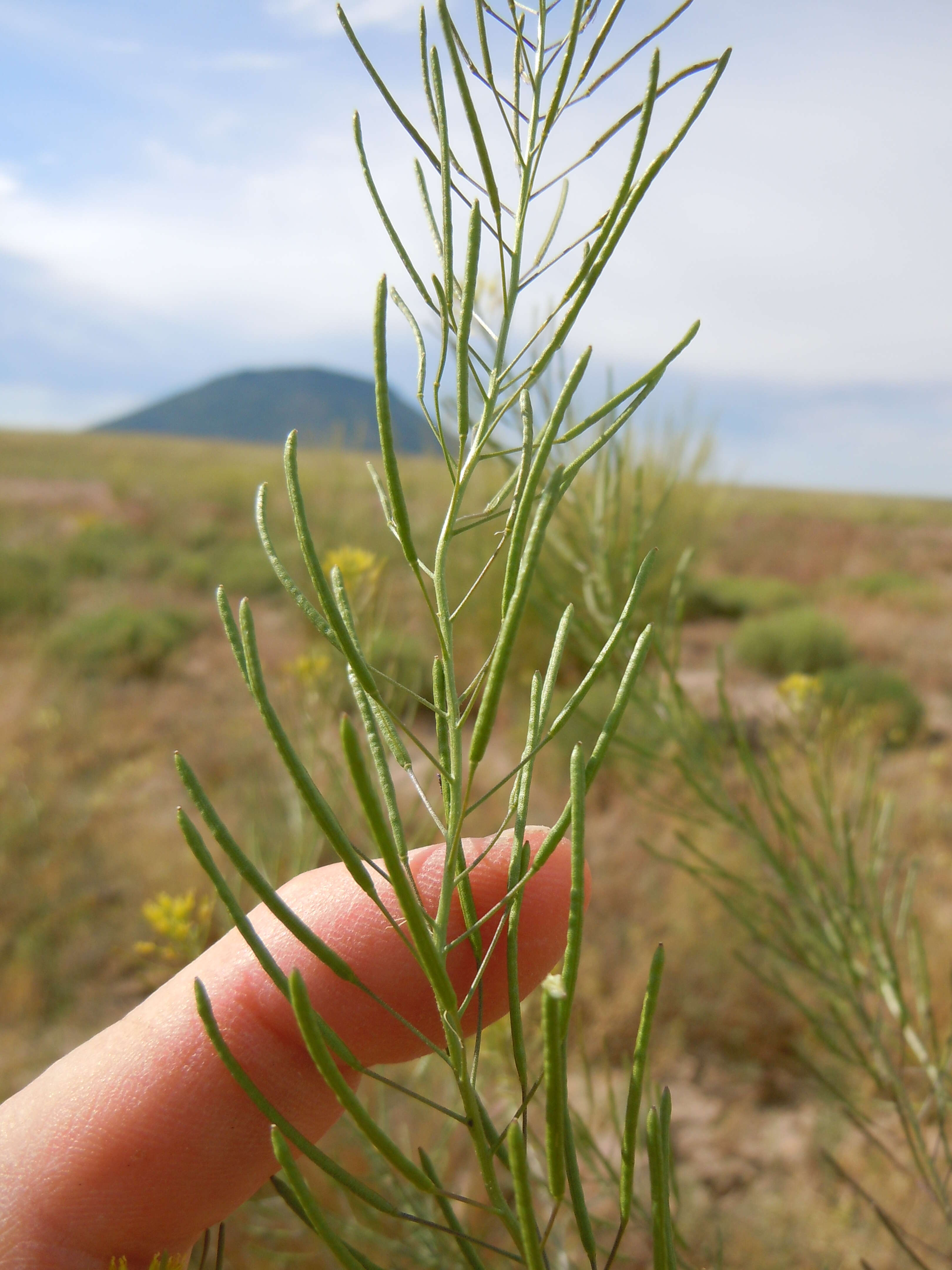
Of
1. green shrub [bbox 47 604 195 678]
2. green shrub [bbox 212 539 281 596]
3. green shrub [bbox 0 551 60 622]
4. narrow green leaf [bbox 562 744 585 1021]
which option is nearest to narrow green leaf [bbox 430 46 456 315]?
narrow green leaf [bbox 562 744 585 1021]

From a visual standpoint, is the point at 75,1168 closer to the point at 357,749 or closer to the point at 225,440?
the point at 357,749

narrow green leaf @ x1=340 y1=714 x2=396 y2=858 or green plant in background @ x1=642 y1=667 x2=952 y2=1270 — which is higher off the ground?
narrow green leaf @ x1=340 y1=714 x2=396 y2=858

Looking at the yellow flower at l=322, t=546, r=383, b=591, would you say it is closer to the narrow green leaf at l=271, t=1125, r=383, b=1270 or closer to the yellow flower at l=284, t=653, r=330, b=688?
the yellow flower at l=284, t=653, r=330, b=688

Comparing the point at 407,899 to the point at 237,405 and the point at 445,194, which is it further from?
the point at 237,405

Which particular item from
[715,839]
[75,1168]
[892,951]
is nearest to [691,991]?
[715,839]

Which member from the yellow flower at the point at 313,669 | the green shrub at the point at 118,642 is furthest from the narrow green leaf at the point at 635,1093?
the green shrub at the point at 118,642

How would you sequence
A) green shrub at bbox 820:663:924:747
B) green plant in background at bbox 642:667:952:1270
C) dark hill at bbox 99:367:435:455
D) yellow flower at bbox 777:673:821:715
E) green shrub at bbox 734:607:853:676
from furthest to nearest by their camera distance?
1. dark hill at bbox 99:367:435:455
2. green shrub at bbox 734:607:853:676
3. green shrub at bbox 820:663:924:747
4. yellow flower at bbox 777:673:821:715
5. green plant in background at bbox 642:667:952:1270
